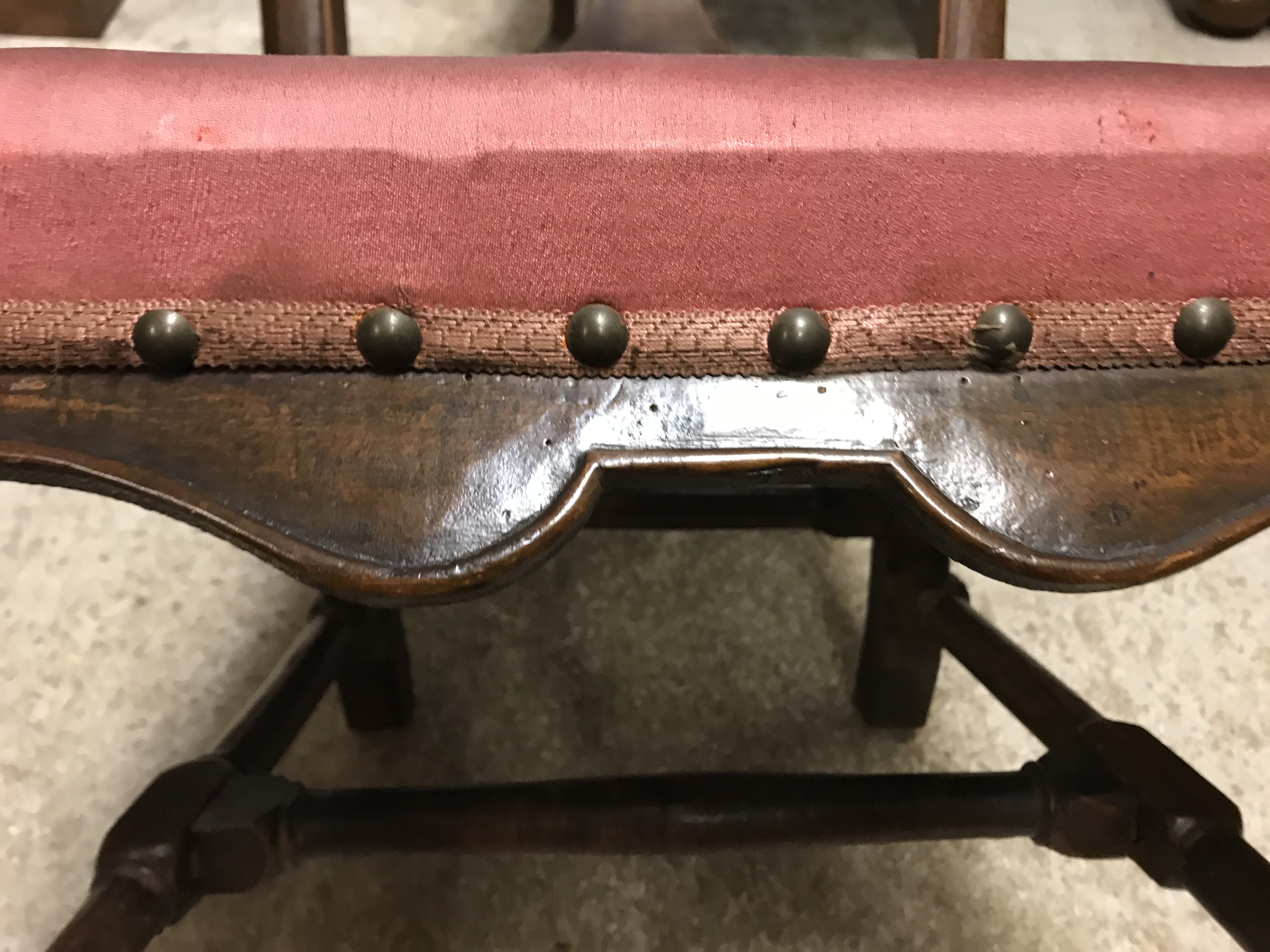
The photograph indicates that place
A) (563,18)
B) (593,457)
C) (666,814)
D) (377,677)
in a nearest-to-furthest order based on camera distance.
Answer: (593,457) → (666,814) → (377,677) → (563,18)

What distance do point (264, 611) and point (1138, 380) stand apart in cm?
74

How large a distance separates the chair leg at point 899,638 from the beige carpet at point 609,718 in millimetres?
29

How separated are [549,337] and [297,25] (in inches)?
13.6

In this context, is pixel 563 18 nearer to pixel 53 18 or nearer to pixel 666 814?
pixel 53 18

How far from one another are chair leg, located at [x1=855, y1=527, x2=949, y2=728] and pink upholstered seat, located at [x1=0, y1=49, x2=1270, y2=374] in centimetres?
39

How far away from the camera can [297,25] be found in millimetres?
506

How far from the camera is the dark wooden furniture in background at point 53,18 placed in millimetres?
1103

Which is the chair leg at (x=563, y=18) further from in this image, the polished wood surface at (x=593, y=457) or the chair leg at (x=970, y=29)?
the polished wood surface at (x=593, y=457)

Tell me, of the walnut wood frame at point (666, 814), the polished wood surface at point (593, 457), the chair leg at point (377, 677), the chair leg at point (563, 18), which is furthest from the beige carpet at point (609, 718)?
the chair leg at point (563, 18)

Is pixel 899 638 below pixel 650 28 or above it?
below

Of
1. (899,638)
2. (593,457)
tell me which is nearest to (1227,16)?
(899,638)

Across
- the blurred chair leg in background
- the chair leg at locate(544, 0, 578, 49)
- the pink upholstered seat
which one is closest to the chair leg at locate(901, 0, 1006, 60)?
the pink upholstered seat

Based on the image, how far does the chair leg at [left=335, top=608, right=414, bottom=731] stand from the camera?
0.67 m

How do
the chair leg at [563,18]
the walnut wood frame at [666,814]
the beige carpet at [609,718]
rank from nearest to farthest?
1. the walnut wood frame at [666,814]
2. the beige carpet at [609,718]
3. the chair leg at [563,18]
